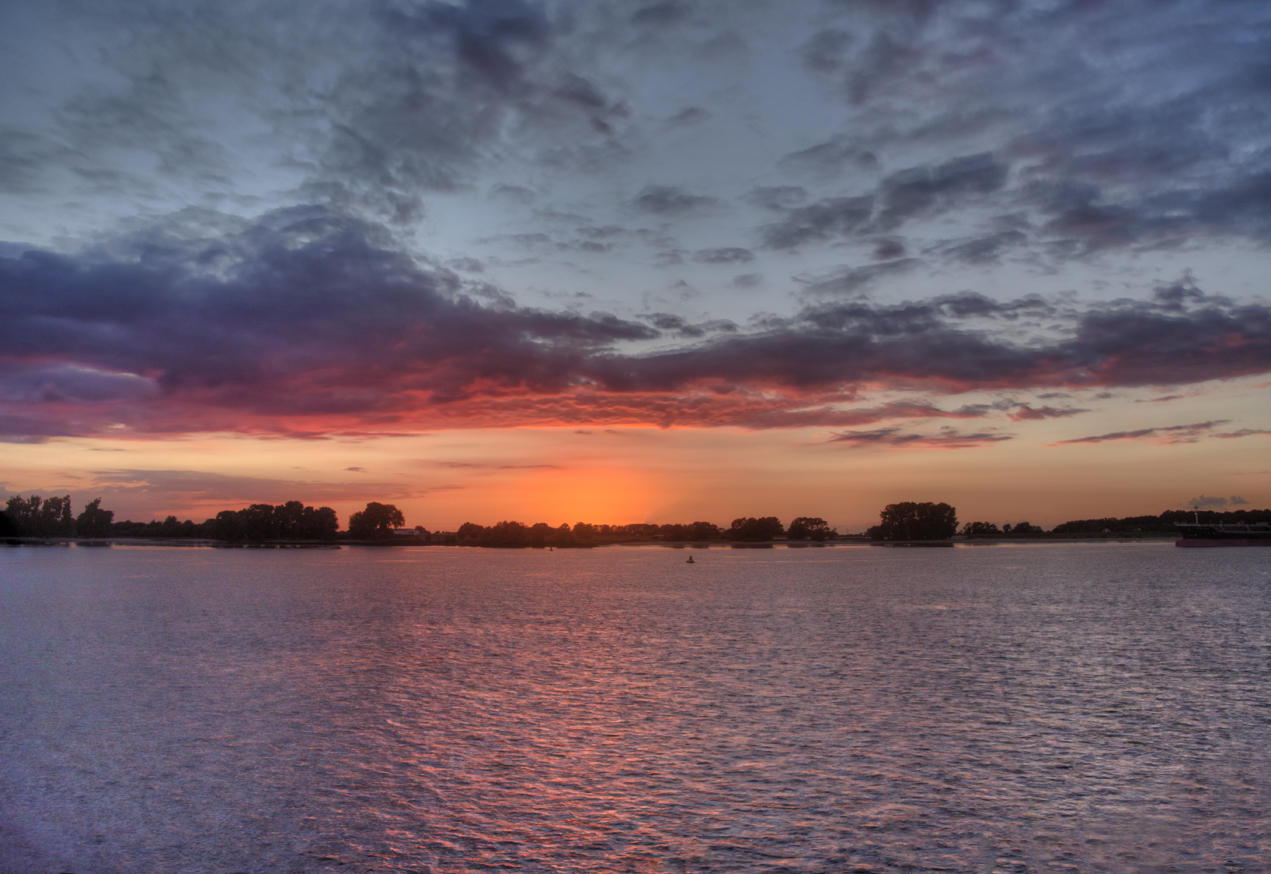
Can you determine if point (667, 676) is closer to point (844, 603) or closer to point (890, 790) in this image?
point (890, 790)

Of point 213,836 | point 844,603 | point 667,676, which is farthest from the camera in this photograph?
point 844,603

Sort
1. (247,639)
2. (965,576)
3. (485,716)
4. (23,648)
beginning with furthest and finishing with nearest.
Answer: (965,576)
(247,639)
(23,648)
(485,716)

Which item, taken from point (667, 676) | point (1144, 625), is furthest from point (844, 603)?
point (667, 676)

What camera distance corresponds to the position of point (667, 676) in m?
36.7

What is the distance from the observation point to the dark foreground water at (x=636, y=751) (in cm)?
1612

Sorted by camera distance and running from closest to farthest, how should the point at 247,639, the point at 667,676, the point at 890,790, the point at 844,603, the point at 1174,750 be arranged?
the point at 890,790 < the point at 1174,750 < the point at 667,676 < the point at 247,639 < the point at 844,603

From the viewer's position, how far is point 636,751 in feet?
76.9

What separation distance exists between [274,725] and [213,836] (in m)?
10.6

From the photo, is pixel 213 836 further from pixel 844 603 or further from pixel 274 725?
pixel 844 603

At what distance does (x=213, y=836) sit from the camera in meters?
16.6

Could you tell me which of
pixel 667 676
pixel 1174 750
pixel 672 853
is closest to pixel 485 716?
pixel 667 676

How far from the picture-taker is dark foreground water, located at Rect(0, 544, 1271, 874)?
52.9 feet

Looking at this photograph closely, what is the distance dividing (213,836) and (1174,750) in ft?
83.9

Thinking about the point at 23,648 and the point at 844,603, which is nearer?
the point at 23,648
